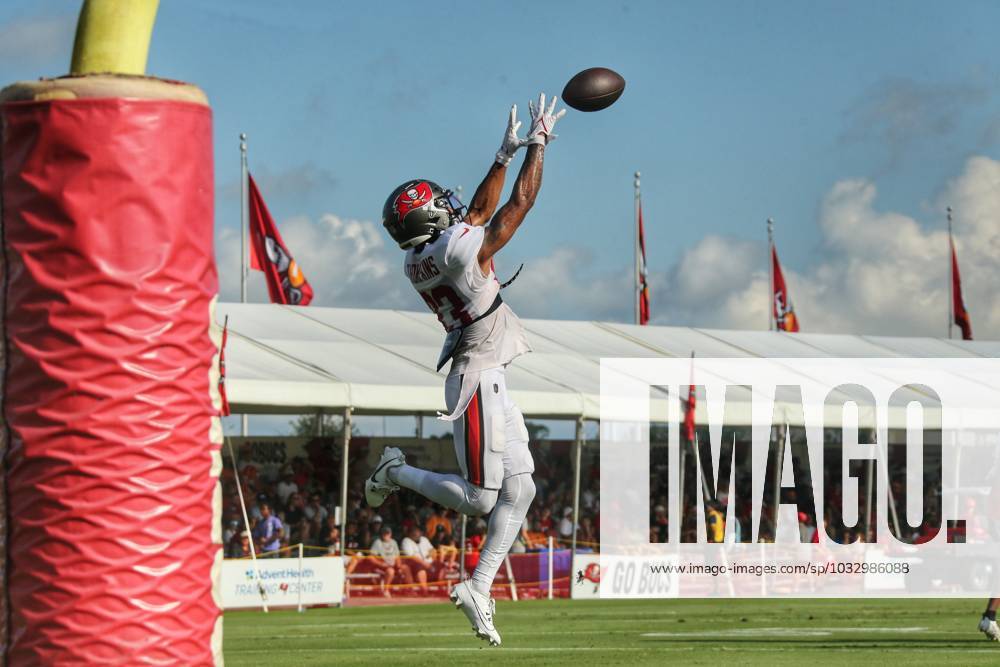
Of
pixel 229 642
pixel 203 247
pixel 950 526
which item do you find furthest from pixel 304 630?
pixel 950 526

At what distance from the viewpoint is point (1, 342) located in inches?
122

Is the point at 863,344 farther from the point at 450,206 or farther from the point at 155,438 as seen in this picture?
the point at 155,438

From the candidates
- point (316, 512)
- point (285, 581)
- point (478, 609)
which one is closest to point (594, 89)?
point (478, 609)

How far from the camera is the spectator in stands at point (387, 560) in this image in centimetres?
2611

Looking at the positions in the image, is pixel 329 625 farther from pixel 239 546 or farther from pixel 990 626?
pixel 990 626

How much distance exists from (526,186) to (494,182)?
0.31 m

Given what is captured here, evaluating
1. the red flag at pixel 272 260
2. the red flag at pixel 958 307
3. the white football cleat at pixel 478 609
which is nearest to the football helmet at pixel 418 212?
the white football cleat at pixel 478 609

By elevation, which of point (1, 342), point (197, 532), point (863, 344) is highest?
point (863, 344)

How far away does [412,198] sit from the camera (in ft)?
28.9

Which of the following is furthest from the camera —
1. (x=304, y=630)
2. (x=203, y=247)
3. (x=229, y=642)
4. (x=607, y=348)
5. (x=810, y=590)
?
(x=607, y=348)

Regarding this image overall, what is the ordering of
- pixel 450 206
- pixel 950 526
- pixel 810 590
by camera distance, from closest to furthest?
pixel 450 206, pixel 810 590, pixel 950 526

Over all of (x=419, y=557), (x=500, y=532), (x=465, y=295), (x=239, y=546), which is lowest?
(x=419, y=557)

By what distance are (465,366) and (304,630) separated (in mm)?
9914

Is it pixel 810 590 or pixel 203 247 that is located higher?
pixel 203 247
